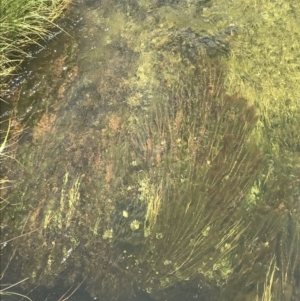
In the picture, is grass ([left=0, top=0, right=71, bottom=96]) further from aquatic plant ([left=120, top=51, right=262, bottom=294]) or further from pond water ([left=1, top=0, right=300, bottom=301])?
aquatic plant ([left=120, top=51, right=262, bottom=294])

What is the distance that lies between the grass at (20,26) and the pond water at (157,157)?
56 millimetres

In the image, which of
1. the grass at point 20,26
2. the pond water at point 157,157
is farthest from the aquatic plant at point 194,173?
the grass at point 20,26

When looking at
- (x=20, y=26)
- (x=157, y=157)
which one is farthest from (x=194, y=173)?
(x=20, y=26)

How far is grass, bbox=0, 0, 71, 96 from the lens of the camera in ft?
5.29

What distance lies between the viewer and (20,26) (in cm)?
165

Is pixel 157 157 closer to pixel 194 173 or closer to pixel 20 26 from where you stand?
pixel 194 173

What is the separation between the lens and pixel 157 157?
1.61 metres

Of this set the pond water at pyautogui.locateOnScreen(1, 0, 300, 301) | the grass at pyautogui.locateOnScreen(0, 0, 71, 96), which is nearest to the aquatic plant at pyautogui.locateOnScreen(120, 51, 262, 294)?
the pond water at pyautogui.locateOnScreen(1, 0, 300, 301)

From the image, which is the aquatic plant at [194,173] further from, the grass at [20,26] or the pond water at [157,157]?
the grass at [20,26]

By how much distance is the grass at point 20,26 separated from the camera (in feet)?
5.29

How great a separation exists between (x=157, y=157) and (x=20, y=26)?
731mm

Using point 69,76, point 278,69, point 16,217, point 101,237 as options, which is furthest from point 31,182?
point 278,69

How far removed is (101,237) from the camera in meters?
1.51

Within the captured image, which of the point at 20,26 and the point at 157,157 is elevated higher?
the point at 20,26
